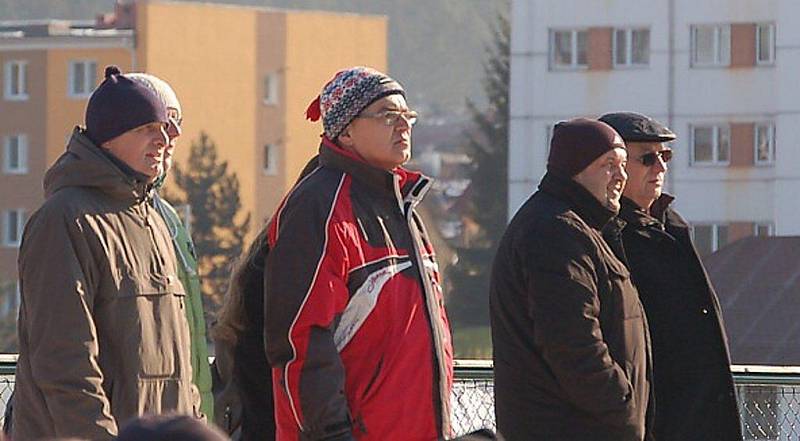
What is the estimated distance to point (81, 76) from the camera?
77.2 meters

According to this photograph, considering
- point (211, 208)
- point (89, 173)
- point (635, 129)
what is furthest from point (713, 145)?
point (89, 173)

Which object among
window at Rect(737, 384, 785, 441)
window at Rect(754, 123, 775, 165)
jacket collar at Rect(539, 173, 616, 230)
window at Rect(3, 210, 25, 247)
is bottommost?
window at Rect(3, 210, 25, 247)

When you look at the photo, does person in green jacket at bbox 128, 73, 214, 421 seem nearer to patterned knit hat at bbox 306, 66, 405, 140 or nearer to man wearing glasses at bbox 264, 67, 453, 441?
man wearing glasses at bbox 264, 67, 453, 441

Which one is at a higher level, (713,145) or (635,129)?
(713,145)

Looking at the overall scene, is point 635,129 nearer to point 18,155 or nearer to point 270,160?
point 18,155

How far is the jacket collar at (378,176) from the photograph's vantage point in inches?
199

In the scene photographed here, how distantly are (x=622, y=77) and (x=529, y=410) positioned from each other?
62877 mm

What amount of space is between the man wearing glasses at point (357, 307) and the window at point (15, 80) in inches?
→ 2991

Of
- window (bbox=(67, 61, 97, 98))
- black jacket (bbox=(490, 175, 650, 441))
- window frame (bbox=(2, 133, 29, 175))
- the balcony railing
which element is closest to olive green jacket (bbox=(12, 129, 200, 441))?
black jacket (bbox=(490, 175, 650, 441))

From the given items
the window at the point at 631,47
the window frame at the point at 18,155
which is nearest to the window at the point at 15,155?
the window frame at the point at 18,155

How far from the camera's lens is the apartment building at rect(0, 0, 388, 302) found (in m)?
77.0

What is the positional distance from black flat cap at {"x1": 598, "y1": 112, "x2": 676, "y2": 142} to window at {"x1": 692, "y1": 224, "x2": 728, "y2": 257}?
61496mm

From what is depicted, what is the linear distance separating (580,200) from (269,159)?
3093 inches

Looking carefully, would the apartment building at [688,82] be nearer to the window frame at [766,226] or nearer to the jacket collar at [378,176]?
the window frame at [766,226]
